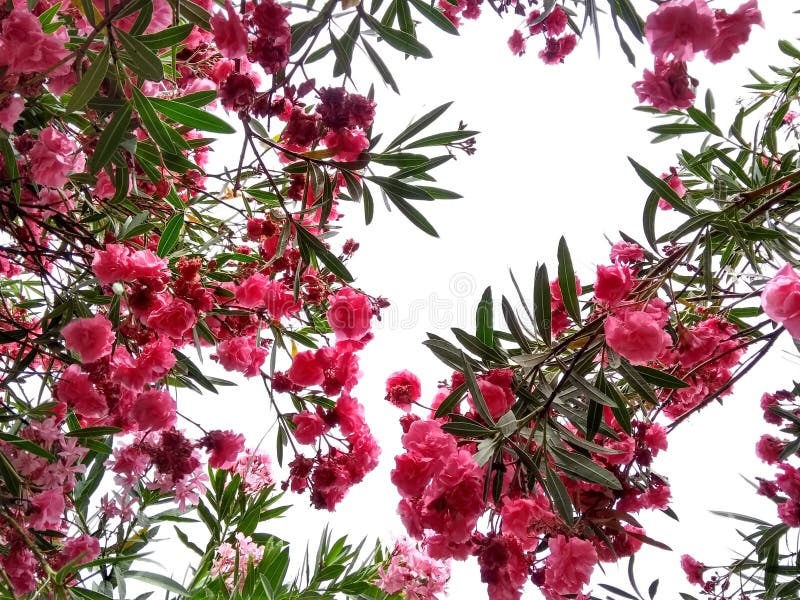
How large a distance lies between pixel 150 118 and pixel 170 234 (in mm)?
351

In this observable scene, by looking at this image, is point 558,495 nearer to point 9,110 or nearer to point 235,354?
point 235,354

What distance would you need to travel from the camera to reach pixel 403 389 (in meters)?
1.61

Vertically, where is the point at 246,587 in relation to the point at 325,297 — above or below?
below

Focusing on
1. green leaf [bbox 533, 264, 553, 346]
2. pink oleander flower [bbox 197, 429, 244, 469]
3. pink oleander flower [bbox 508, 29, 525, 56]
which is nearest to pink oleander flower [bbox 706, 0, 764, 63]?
green leaf [bbox 533, 264, 553, 346]

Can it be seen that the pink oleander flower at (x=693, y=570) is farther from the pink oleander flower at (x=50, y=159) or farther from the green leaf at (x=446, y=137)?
the pink oleander flower at (x=50, y=159)

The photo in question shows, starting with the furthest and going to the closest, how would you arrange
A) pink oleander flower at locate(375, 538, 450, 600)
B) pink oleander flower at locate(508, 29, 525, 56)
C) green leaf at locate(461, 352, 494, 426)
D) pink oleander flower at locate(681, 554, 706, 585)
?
1. pink oleander flower at locate(508, 29, 525, 56)
2. pink oleander flower at locate(681, 554, 706, 585)
3. pink oleander flower at locate(375, 538, 450, 600)
4. green leaf at locate(461, 352, 494, 426)

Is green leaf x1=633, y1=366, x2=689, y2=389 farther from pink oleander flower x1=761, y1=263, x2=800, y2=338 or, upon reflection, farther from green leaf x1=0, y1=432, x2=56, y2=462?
green leaf x1=0, y1=432, x2=56, y2=462

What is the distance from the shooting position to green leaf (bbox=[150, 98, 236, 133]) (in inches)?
47.4

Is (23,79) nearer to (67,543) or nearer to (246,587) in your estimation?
(67,543)

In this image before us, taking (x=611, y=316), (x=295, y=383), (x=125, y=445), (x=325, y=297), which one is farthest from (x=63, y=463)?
(x=611, y=316)

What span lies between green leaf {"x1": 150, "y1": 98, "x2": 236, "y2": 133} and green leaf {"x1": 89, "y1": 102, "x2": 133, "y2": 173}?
0.12 metres

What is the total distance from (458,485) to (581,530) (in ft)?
1.16

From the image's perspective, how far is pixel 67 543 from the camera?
1.49 metres

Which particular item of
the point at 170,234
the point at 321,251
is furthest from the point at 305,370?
the point at 170,234
